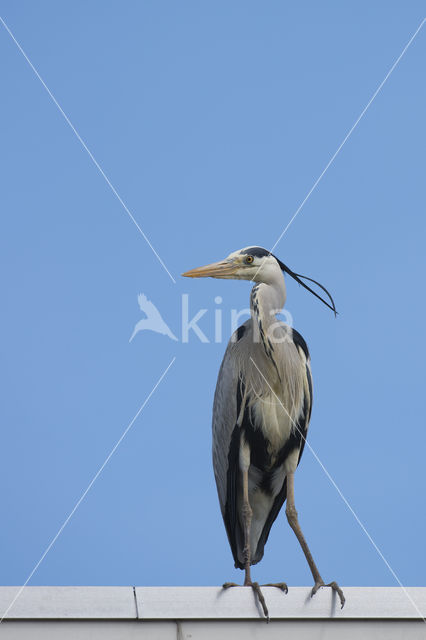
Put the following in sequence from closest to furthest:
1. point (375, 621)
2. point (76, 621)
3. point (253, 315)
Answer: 1. point (76, 621)
2. point (375, 621)
3. point (253, 315)

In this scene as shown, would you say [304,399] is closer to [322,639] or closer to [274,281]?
[274,281]

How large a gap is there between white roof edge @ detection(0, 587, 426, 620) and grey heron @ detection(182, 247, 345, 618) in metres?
1.53

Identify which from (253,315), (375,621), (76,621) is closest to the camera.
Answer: (76,621)

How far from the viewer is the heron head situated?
5617mm

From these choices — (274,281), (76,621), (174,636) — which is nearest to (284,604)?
(174,636)

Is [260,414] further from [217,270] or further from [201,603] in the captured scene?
[201,603]

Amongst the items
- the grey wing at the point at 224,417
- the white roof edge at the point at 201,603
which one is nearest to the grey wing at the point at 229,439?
the grey wing at the point at 224,417

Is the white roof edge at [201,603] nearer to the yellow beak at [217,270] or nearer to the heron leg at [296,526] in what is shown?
the heron leg at [296,526]

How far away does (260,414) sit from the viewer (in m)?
5.38

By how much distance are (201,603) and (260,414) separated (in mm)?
1978

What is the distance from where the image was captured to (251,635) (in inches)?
139

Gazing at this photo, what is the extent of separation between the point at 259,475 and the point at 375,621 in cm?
198

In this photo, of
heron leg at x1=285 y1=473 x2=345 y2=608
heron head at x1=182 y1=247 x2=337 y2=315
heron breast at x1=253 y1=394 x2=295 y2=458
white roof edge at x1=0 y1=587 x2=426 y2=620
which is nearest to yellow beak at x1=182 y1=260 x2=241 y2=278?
heron head at x1=182 y1=247 x2=337 y2=315

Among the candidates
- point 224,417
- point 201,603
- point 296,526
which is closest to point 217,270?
point 224,417
